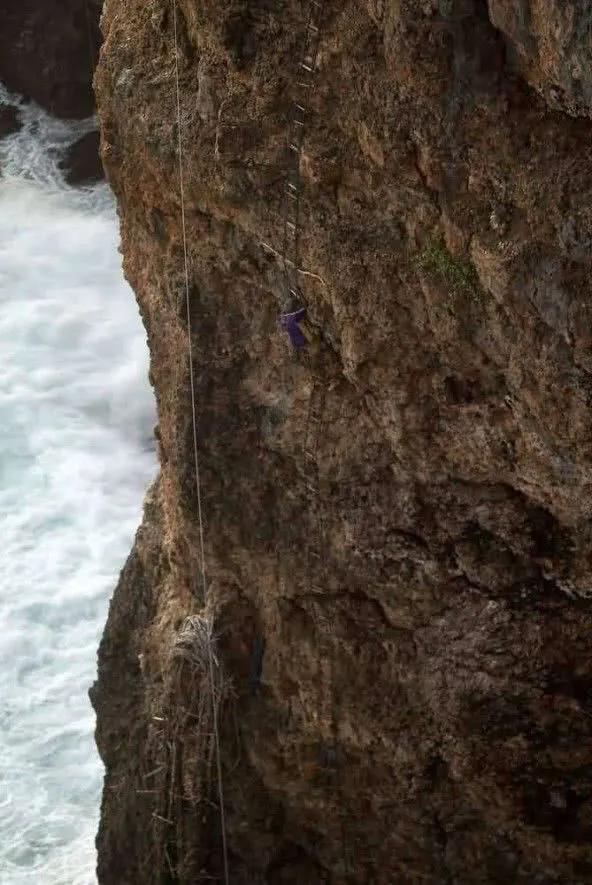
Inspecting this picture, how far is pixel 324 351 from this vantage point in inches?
179

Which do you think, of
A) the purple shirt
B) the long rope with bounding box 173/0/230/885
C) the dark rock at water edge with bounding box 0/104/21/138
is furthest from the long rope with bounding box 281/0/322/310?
the dark rock at water edge with bounding box 0/104/21/138

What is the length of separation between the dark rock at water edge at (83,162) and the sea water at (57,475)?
0.14 meters

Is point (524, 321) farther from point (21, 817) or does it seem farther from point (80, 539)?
point (80, 539)

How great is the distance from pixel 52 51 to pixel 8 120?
1.24 meters

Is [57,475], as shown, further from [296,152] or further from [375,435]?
[296,152]

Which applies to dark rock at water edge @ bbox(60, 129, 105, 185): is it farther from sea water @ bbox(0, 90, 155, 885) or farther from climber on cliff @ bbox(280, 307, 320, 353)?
climber on cliff @ bbox(280, 307, 320, 353)

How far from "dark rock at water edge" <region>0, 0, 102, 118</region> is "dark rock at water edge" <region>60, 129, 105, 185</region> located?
0.53 metres

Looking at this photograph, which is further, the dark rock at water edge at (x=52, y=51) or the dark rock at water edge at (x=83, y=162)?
the dark rock at water edge at (x=83, y=162)

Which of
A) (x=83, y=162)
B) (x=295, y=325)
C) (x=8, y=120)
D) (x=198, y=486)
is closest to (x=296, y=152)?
(x=295, y=325)

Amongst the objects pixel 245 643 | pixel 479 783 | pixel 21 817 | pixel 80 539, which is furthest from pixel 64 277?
pixel 479 783

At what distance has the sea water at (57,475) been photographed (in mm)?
9328

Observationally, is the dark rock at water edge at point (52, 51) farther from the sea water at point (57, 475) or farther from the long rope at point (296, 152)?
the long rope at point (296, 152)

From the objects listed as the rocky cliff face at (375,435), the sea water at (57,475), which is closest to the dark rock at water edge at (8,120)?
the sea water at (57,475)

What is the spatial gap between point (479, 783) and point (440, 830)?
Result: 34 centimetres
